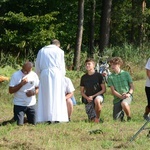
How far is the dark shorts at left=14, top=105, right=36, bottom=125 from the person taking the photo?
11047 mm

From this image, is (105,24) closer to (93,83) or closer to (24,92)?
(93,83)

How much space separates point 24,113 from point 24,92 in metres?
0.45

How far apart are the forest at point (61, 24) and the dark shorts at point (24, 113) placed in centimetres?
1694

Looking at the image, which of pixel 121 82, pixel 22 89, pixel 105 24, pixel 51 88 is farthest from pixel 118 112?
pixel 105 24

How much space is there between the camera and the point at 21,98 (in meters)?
11.2

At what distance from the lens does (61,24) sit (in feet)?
115

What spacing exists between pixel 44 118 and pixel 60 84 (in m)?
0.79

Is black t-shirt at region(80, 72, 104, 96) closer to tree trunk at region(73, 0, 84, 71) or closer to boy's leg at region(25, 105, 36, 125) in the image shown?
boy's leg at region(25, 105, 36, 125)

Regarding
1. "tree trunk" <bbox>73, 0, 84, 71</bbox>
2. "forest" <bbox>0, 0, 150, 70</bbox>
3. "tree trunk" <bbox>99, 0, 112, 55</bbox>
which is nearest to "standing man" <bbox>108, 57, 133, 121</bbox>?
"tree trunk" <bbox>73, 0, 84, 71</bbox>

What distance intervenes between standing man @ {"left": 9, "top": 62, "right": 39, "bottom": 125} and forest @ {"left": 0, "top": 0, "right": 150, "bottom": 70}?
665 inches

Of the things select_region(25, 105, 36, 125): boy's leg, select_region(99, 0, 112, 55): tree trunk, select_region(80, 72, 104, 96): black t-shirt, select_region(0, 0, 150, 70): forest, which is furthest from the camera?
select_region(99, 0, 112, 55): tree trunk

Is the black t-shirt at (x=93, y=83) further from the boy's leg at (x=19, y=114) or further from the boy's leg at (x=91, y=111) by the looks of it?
the boy's leg at (x=19, y=114)

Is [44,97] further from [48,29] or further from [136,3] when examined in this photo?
[136,3]

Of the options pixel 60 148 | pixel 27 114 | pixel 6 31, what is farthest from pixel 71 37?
pixel 60 148
